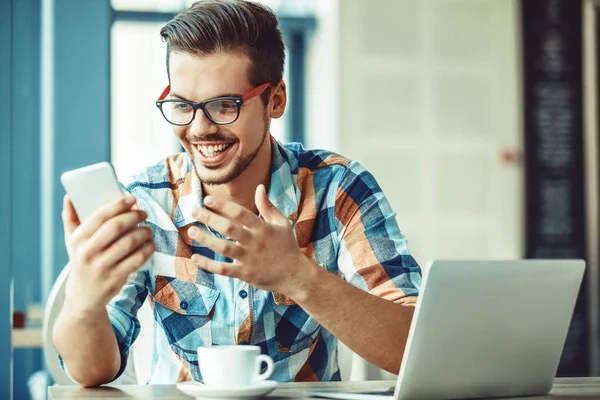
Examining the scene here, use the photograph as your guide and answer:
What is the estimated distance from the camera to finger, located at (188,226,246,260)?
116cm

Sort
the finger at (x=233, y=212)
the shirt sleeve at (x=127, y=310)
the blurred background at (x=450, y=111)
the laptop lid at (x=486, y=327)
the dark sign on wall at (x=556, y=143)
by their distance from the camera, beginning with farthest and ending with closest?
the dark sign on wall at (x=556, y=143) < the blurred background at (x=450, y=111) < the shirt sleeve at (x=127, y=310) < the finger at (x=233, y=212) < the laptop lid at (x=486, y=327)

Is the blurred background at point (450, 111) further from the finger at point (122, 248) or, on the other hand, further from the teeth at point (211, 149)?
the finger at point (122, 248)

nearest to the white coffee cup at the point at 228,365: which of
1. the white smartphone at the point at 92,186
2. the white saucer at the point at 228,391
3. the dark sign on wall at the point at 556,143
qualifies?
the white saucer at the point at 228,391

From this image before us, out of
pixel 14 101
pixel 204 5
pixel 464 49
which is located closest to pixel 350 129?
pixel 464 49

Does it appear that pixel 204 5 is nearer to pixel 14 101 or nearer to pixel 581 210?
pixel 14 101

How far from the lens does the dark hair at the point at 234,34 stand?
1.64 meters

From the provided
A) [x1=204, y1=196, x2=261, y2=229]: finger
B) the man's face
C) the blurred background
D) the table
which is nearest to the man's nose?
the man's face

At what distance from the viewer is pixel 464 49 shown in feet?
13.0

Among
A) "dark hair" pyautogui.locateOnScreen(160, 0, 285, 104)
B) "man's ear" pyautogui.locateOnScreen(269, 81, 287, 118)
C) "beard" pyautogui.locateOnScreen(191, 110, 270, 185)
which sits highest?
"dark hair" pyautogui.locateOnScreen(160, 0, 285, 104)

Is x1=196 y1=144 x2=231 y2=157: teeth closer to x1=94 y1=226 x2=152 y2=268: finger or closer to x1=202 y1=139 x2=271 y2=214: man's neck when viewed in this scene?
x1=202 y1=139 x2=271 y2=214: man's neck

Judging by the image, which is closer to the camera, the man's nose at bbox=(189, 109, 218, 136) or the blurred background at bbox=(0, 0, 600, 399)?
the man's nose at bbox=(189, 109, 218, 136)

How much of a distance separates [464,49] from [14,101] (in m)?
2.04

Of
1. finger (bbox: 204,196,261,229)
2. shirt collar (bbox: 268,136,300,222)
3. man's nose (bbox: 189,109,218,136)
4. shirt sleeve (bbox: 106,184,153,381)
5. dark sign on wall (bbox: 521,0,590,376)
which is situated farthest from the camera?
dark sign on wall (bbox: 521,0,590,376)

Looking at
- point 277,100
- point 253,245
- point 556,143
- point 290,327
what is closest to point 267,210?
point 253,245
